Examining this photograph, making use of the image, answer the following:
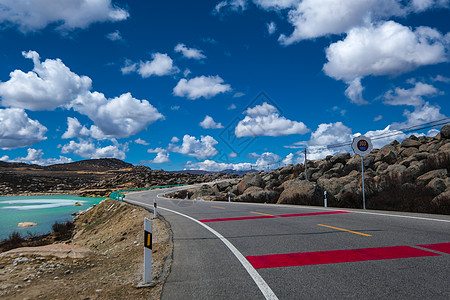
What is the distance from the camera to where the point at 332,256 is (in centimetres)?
604

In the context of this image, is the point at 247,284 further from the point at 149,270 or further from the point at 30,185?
the point at 30,185

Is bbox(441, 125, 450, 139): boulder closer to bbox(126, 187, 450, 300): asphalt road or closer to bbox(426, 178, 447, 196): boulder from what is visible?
bbox(426, 178, 447, 196): boulder

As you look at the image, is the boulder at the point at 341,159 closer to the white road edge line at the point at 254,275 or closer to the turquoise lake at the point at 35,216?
the turquoise lake at the point at 35,216

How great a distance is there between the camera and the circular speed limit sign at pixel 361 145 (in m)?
16.4

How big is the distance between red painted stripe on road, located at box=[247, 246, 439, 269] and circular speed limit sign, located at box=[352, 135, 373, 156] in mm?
10681

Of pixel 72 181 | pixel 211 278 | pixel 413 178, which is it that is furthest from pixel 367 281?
pixel 72 181

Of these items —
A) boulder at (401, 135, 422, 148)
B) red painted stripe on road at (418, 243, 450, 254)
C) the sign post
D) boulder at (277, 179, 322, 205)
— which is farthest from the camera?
boulder at (401, 135, 422, 148)

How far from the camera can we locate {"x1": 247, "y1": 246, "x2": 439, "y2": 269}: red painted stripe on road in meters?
5.70

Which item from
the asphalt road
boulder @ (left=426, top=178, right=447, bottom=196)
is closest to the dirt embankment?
the asphalt road

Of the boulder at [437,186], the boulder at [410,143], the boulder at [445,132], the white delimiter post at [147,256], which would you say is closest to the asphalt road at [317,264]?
the white delimiter post at [147,256]

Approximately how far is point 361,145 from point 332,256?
39.7 ft

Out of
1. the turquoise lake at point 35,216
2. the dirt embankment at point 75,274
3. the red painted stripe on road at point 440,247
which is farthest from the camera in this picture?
the turquoise lake at point 35,216

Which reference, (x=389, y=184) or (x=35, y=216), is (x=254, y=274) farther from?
(x=35, y=216)

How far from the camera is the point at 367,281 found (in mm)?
4516
